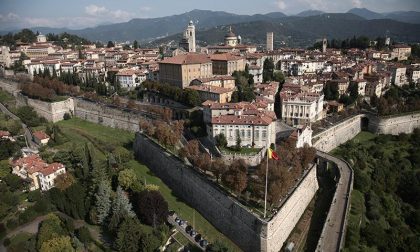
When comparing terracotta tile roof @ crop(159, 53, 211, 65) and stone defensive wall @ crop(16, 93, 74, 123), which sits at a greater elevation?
terracotta tile roof @ crop(159, 53, 211, 65)

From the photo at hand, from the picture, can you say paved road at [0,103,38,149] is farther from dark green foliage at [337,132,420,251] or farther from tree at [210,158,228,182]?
dark green foliage at [337,132,420,251]

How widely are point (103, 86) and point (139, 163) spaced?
78.9 ft

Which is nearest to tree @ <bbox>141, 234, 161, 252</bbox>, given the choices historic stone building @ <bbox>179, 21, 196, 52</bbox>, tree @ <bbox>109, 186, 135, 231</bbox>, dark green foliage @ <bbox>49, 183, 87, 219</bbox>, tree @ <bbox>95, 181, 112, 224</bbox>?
tree @ <bbox>109, 186, 135, 231</bbox>

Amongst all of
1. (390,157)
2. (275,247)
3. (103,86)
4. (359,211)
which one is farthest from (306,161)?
(103,86)

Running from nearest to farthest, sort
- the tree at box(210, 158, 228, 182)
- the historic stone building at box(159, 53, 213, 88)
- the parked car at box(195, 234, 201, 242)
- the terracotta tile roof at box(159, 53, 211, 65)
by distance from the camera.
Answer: the parked car at box(195, 234, 201, 242) < the tree at box(210, 158, 228, 182) < the historic stone building at box(159, 53, 213, 88) < the terracotta tile roof at box(159, 53, 211, 65)

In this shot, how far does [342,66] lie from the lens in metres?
64.9

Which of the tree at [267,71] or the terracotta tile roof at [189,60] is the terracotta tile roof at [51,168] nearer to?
the terracotta tile roof at [189,60]

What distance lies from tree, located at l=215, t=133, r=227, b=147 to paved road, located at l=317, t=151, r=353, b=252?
36.8ft

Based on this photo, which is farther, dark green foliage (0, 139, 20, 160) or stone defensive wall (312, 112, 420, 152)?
stone defensive wall (312, 112, 420, 152)

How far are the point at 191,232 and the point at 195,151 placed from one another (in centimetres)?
774

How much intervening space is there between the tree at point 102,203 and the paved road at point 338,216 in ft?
53.7

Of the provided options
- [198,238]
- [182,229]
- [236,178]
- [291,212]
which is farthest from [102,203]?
[291,212]

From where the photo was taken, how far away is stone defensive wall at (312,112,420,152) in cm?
4316

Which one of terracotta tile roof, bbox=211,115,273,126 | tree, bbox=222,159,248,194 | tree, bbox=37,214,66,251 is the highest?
terracotta tile roof, bbox=211,115,273,126
